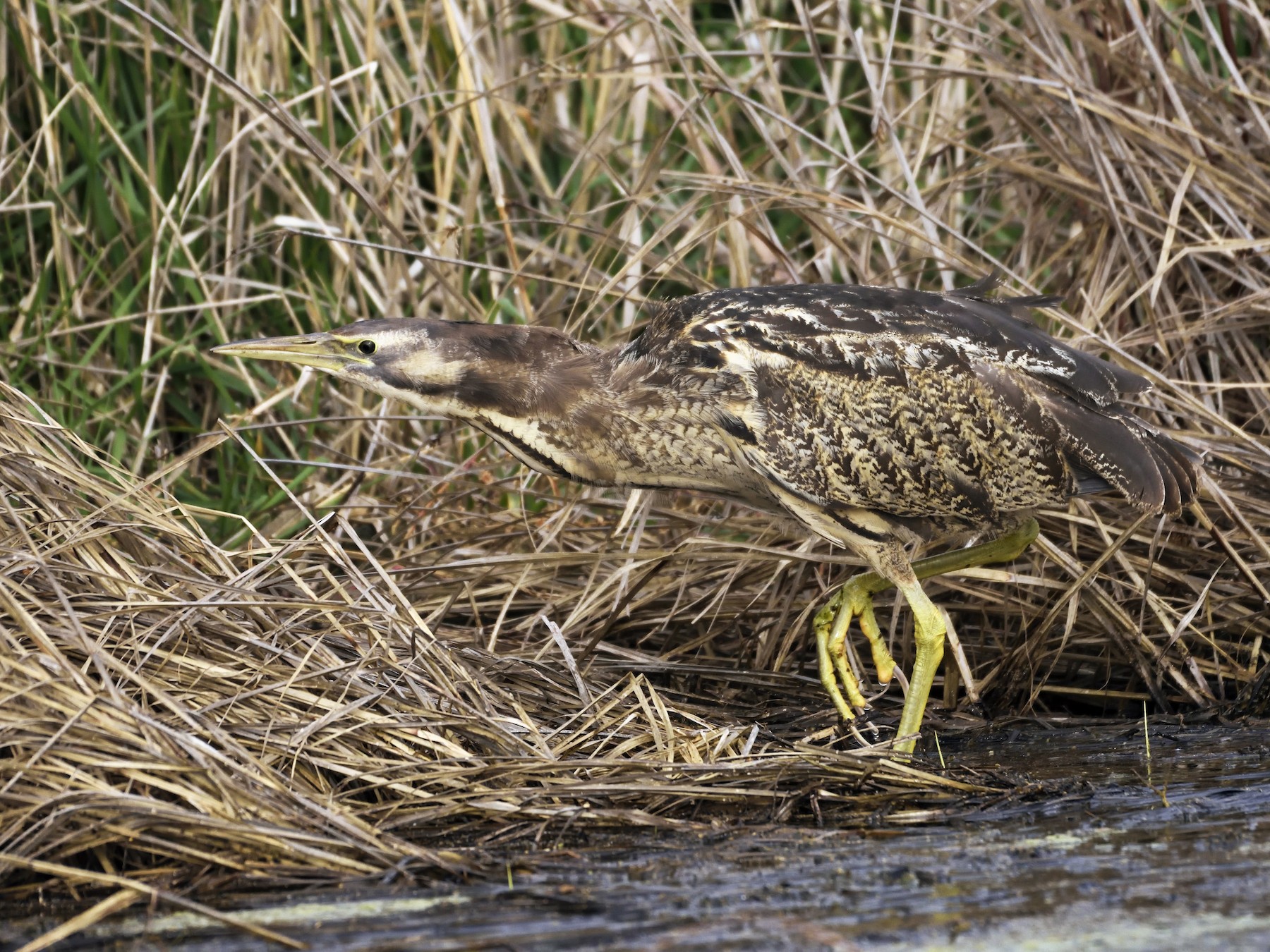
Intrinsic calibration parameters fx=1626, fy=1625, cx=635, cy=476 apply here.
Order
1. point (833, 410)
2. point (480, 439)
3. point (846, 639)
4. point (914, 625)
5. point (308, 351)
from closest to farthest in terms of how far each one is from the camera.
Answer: point (833, 410) → point (308, 351) → point (846, 639) → point (914, 625) → point (480, 439)

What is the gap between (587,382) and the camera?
4137mm

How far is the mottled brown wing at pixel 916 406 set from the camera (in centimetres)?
393

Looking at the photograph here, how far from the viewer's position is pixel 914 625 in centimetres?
455

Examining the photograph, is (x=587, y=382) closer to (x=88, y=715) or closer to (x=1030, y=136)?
(x=88, y=715)

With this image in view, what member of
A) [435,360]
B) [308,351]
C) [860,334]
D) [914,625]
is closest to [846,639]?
[914,625]

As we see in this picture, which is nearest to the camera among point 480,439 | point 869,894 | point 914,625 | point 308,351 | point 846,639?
point 869,894

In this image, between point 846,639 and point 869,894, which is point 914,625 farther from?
point 869,894

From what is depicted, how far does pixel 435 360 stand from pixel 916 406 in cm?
121

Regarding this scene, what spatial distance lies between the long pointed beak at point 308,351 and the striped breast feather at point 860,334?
741mm

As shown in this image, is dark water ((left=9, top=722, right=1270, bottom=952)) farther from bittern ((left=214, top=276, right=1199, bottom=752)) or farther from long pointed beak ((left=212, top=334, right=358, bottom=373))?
long pointed beak ((left=212, top=334, right=358, bottom=373))

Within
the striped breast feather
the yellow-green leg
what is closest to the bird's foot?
the yellow-green leg

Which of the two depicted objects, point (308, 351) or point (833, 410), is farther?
point (308, 351)

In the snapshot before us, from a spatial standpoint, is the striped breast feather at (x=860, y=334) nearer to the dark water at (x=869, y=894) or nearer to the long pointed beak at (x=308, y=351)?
the long pointed beak at (x=308, y=351)

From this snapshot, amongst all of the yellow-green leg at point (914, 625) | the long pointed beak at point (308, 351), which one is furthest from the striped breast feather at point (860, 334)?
the long pointed beak at point (308, 351)
